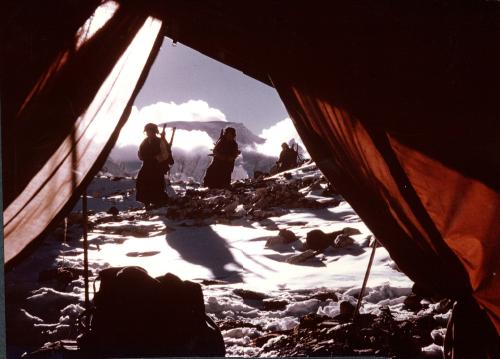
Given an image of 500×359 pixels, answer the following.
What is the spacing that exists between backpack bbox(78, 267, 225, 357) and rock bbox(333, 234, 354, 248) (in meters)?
2.43

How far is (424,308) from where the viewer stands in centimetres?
292

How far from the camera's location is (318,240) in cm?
481

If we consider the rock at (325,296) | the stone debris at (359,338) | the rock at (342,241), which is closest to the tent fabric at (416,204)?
the stone debris at (359,338)

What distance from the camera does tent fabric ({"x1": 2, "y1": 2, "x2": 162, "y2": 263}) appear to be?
2113 millimetres

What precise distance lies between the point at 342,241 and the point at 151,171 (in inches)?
130

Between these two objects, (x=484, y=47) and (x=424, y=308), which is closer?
(x=484, y=47)

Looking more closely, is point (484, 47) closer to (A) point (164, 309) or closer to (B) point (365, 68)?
(B) point (365, 68)

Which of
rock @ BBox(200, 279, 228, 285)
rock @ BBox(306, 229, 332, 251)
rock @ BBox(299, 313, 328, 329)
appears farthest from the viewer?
rock @ BBox(306, 229, 332, 251)

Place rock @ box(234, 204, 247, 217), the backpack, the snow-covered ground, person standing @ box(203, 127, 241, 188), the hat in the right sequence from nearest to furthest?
the backpack < the snow-covered ground < the hat < rock @ box(234, 204, 247, 217) < person standing @ box(203, 127, 241, 188)

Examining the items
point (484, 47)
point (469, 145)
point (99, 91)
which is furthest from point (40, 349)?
point (484, 47)

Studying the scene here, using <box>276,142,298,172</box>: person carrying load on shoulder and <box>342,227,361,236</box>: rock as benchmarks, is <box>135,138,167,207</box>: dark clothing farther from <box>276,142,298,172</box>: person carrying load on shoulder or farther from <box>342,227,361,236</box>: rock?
<box>276,142,298,172</box>: person carrying load on shoulder

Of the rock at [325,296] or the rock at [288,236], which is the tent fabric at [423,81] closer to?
the rock at [325,296]

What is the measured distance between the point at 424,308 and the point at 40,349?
86.0 inches

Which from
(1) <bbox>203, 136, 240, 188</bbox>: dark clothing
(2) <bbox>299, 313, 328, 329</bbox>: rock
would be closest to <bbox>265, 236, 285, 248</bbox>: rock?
(2) <bbox>299, 313, 328, 329</bbox>: rock
